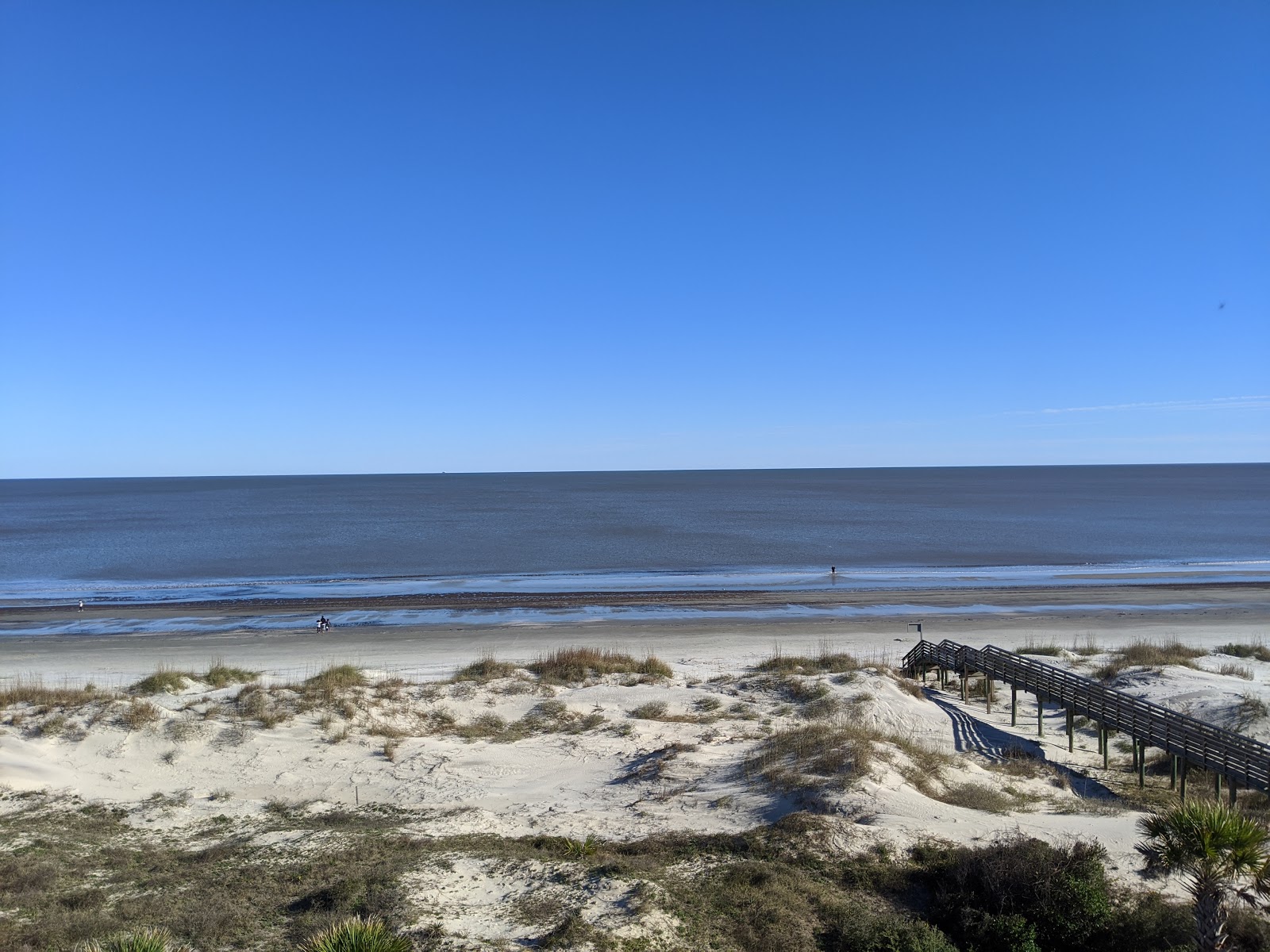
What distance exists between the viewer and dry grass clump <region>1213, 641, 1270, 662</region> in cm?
3109

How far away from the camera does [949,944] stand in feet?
35.0

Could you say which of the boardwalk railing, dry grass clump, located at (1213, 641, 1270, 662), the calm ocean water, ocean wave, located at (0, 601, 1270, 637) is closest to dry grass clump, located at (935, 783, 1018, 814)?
the boardwalk railing

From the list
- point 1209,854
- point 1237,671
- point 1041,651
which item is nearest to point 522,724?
point 1209,854

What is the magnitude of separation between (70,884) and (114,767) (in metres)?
7.16

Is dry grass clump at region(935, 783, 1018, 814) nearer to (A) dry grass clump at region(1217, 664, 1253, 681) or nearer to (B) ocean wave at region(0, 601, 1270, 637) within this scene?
(A) dry grass clump at region(1217, 664, 1253, 681)

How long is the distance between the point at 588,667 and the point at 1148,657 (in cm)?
2076

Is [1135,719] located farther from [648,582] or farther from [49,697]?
[648,582]

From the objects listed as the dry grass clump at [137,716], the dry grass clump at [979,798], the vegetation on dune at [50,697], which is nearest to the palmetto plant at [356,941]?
the dry grass clump at [979,798]

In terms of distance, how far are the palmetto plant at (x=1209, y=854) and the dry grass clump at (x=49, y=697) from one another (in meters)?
Result: 25.6

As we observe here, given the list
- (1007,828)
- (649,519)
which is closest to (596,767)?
(1007,828)

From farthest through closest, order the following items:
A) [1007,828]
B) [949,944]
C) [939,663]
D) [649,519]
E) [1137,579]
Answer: [649,519]
[1137,579]
[939,663]
[1007,828]
[949,944]

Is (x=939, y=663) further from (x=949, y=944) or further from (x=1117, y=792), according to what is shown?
(x=949, y=944)

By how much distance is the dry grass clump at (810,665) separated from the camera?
91.1ft

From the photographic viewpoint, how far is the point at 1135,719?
19078mm
